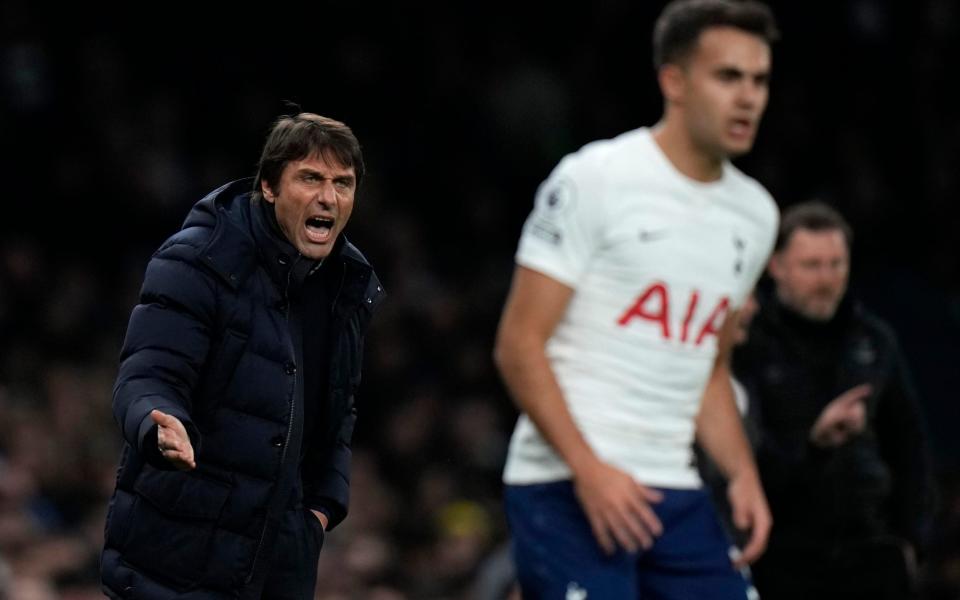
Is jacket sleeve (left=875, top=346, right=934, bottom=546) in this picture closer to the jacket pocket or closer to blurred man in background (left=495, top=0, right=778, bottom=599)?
blurred man in background (left=495, top=0, right=778, bottom=599)

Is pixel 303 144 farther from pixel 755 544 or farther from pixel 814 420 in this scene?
pixel 814 420

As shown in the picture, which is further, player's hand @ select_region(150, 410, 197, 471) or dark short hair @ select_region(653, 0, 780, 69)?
dark short hair @ select_region(653, 0, 780, 69)

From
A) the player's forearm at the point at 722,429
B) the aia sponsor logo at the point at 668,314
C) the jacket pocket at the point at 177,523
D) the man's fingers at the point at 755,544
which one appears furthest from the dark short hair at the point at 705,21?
the jacket pocket at the point at 177,523

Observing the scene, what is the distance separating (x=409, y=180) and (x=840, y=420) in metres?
6.95

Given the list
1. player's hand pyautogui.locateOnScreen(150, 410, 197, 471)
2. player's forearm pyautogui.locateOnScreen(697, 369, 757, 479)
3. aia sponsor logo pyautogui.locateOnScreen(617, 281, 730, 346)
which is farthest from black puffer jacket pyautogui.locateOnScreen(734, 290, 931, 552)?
player's hand pyautogui.locateOnScreen(150, 410, 197, 471)

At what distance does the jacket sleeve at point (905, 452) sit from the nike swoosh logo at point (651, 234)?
1730mm

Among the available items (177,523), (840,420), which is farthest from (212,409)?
(840,420)

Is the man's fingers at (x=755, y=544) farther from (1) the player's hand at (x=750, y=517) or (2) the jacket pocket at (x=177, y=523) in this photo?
(2) the jacket pocket at (x=177, y=523)

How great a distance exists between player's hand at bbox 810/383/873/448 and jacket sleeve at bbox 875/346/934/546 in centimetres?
34

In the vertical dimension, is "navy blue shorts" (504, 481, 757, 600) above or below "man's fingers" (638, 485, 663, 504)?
below

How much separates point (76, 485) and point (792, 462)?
423cm

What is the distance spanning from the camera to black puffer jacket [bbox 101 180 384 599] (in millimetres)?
3973

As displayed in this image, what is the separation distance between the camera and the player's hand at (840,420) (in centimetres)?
587

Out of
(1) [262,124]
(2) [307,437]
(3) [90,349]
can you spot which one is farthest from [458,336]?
(2) [307,437]
